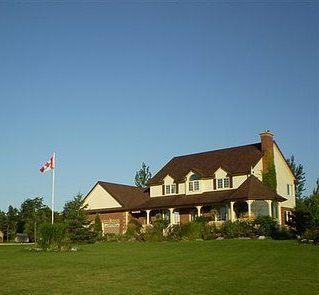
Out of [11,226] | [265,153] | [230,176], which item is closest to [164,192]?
[230,176]

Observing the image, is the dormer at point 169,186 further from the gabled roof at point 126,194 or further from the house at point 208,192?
the gabled roof at point 126,194

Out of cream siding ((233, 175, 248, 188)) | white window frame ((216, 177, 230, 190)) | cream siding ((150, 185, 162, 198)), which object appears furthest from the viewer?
cream siding ((150, 185, 162, 198))

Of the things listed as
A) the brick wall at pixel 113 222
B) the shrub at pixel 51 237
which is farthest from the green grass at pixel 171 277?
A: the brick wall at pixel 113 222

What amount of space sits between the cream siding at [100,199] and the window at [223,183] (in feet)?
38.4

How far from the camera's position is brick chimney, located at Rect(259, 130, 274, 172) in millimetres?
44606

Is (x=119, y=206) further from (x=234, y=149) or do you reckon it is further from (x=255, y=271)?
(x=255, y=271)

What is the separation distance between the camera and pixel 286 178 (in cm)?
4731

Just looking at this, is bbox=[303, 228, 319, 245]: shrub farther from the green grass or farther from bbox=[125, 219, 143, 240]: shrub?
bbox=[125, 219, 143, 240]: shrub

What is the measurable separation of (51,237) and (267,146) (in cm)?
2496

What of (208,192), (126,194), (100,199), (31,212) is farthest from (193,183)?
(31,212)

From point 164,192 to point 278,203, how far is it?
12.7 metres

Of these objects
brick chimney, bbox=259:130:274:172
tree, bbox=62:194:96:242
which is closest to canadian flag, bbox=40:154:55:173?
tree, bbox=62:194:96:242

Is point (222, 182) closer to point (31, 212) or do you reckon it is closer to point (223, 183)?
point (223, 183)

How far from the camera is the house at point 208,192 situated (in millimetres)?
41500
